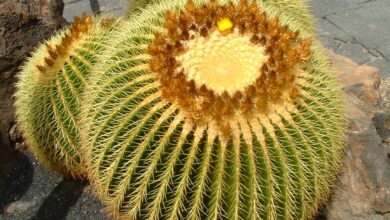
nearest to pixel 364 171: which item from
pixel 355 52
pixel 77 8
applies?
pixel 355 52

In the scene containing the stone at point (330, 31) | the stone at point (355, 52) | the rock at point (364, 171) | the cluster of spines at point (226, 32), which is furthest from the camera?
the stone at point (330, 31)

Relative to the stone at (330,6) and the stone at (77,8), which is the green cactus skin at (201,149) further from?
the stone at (330,6)

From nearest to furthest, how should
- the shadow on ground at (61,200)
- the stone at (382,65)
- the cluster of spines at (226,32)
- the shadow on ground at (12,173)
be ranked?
the cluster of spines at (226,32), the shadow on ground at (61,200), the shadow on ground at (12,173), the stone at (382,65)

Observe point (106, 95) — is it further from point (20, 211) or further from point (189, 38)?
point (20, 211)

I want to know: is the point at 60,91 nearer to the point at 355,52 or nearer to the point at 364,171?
the point at 364,171

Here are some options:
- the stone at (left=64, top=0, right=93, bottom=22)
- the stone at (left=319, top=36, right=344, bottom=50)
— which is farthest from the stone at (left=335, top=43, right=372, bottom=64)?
→ the stone at (left=64, top=0, right=93, bottom=22)

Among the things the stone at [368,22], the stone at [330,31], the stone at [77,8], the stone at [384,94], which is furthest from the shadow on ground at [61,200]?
the stone at [368,22]
